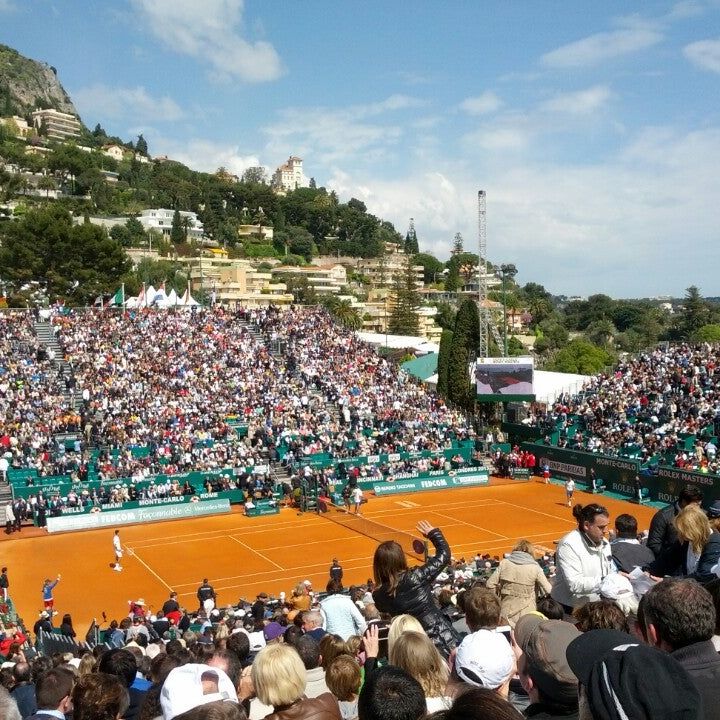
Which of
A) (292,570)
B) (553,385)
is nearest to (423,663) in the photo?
(292,570)

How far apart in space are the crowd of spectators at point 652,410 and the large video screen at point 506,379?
2568 mm

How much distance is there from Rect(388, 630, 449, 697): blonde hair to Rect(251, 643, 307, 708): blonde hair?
572mm

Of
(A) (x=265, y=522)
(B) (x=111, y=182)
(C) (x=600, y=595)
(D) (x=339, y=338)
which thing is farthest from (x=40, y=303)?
(B) (x=111, y=182)

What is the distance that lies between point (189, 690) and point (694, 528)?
4.10m

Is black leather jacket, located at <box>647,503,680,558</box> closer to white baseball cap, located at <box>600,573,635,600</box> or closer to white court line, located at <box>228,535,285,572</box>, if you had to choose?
white baseball cap, located at <box>600,573,635,600</box>

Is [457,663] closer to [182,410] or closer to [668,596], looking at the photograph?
[668,596]

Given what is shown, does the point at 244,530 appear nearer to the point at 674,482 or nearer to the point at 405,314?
the point at 674,482

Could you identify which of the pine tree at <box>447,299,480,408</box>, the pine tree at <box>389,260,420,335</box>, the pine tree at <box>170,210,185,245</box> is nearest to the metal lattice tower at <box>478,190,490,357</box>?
the pine tree at <box>447,299,480,408</box>

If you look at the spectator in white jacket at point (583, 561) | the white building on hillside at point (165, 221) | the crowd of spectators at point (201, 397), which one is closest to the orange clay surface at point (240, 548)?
the crowd of spectators at point (201, 397)

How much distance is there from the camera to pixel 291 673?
4.57m

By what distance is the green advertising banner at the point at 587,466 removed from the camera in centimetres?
3791

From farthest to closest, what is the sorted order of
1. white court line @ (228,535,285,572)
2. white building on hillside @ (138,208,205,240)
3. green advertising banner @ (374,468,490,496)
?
white building on hillside @ (138,208,205,240), green advertising banner @ (374,468,490,496), white court line @ (228,535,285,572)

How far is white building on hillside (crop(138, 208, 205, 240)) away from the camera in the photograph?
14212 cm

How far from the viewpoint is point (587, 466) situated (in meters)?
40.3
